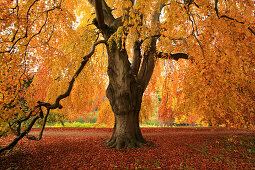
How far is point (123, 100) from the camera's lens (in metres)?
5.75

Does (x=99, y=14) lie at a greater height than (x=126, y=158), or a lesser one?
greater

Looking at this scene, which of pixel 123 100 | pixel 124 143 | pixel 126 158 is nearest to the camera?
pixel 126 158

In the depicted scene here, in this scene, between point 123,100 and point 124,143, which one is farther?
point 123,100

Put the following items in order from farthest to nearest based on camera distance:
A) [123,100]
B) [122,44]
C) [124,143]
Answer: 1. [123,100]
2. [124,143]
3. [122,44]

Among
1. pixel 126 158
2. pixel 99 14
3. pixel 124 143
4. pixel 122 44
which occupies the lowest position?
pixel 126 158

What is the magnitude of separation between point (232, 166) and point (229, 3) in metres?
4.42

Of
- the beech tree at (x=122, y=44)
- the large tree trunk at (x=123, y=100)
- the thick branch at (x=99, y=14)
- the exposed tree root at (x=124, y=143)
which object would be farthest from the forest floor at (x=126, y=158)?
the thick branch at (x=99, y=14)

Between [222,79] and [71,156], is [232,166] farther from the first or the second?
[71,156]

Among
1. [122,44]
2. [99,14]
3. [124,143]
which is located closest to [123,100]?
[124,143]

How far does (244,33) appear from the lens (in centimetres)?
560

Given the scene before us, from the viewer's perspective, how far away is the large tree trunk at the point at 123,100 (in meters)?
5.67

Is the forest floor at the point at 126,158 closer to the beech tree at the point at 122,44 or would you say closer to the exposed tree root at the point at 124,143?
the exposed tree root at the point at 124,143

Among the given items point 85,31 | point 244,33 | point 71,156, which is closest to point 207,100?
point 244,33

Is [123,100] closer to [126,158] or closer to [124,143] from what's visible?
[124,143]
